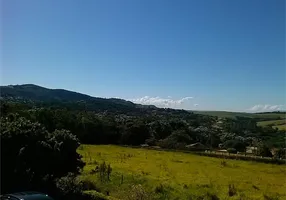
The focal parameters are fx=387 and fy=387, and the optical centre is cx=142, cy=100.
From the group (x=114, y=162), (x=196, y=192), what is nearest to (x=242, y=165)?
(x=114, y=162)

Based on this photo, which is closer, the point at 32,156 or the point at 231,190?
the point at 32,156

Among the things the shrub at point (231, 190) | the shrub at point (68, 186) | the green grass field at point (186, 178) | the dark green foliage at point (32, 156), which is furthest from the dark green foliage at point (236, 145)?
the dark green foliage at point (32, 156)

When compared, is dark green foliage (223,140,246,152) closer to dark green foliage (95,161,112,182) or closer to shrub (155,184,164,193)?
dark green foliage (95,161,112,182)

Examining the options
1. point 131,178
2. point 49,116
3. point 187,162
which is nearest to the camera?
point 131,178

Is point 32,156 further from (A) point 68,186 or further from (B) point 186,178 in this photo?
(B) point 186,178

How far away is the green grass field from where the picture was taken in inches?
1442

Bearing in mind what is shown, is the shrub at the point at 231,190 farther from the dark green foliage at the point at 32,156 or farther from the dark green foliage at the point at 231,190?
the dark green foliage at the point at 32,156

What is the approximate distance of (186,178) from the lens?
4447 cm

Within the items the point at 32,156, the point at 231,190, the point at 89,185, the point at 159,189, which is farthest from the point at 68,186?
the point at 231,190

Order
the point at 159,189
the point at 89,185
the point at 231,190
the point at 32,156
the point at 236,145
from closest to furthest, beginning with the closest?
the point at 32,156, the point at 89,185, the point at 159,189, the point at 231,190, the point at 236,145

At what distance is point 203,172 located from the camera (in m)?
50.3

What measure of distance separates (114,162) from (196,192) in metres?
18.4

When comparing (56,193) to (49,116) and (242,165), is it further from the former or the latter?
(49,116)

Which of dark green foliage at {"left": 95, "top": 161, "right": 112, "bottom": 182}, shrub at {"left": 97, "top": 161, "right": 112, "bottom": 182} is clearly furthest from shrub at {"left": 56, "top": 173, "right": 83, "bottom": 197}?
shrub at {"left": 97, "top": 161, "right": 112, "bottom": 182}
